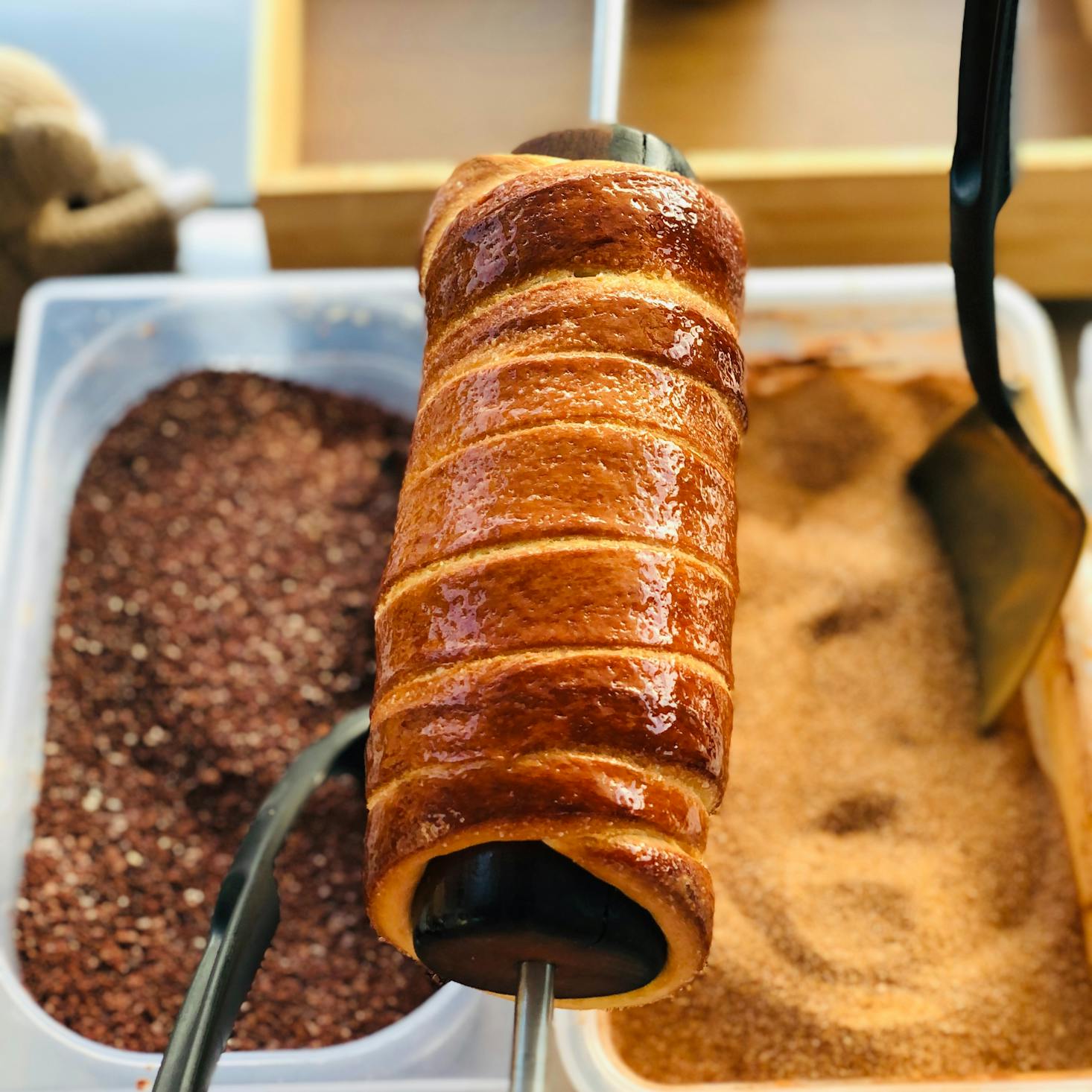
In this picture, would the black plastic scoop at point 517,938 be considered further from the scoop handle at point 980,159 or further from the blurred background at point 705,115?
the blurred background at point 705,115

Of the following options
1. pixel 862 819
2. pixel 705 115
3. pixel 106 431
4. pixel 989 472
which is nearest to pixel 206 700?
pixel 106 431

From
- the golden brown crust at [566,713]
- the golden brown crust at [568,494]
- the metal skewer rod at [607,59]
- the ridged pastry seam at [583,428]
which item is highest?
the metal skewer rod at [607,59]

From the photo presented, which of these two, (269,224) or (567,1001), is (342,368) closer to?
(269,224)

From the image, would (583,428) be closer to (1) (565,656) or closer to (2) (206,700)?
(1) (565,656)

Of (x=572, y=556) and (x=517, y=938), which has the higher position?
(x=572, y=556)

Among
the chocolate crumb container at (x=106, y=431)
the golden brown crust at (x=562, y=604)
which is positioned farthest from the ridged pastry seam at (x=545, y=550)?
the chocolate crumb container at (x=106, y=431)

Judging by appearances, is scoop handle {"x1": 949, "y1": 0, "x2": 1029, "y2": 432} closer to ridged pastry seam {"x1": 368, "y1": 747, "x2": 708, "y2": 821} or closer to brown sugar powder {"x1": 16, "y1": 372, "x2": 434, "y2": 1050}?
ridged pastry seam {"x1": 368, "y1": 747, "x2": 708, "y2": 821}

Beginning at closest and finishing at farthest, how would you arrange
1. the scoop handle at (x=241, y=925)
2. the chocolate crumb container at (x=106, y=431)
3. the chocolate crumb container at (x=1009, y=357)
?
1. the scoop handle at (x=241, y=925)
2. the chocolate crumb container at (x=106, y=431)
3. the chocolate crumb container at (x=1009, y=357)
